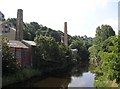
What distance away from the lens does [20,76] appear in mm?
31828

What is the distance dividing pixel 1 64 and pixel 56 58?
1938 centimetres

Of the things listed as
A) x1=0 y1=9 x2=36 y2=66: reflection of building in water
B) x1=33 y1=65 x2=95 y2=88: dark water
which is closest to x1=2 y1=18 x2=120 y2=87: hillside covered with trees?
x1=0 y1=9 x2=36 y2=66: reflection of building in water

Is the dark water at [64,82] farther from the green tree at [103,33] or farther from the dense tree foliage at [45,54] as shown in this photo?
the green tree at [103,33]

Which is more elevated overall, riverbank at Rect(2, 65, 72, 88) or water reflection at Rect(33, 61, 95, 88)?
riverbank at Rect(2, 65, 72, 88)

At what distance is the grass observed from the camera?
28.5 metres

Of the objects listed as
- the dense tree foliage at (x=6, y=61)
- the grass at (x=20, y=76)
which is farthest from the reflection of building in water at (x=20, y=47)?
the dense tree foliage at (x=6, y=61)

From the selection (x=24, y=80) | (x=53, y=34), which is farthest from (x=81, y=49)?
(x=24, y=80)

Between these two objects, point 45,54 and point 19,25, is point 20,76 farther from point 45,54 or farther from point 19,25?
point 19,25

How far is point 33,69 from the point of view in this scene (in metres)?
38.6

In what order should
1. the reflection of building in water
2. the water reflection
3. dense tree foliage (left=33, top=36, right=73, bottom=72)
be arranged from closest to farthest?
1. the water reflection
2. the reflection of building in water
3. dense tree foliage (left=33, top=36, right=73, bottom=72)

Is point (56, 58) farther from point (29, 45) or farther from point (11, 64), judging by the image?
point (11, 64)

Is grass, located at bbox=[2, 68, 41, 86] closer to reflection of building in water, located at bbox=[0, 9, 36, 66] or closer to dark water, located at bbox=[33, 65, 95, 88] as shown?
dark water, located at bbox=[33, 65, 95, 88]

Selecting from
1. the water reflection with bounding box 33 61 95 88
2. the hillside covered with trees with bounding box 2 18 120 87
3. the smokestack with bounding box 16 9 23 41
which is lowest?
the water reflection with bounding box 33 61 95 88

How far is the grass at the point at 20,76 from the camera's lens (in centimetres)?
2847
